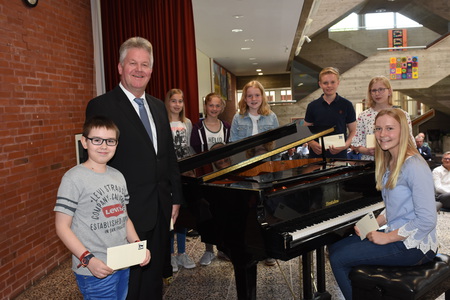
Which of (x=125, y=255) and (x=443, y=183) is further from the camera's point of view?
(x=443, y=183)

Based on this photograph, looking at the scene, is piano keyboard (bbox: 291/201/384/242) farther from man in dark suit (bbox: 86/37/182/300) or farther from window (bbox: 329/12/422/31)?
window (bbox: 329/12/422/31)

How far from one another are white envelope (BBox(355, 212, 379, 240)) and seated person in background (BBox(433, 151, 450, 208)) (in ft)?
14.3

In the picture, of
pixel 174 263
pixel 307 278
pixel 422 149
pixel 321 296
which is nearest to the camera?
pixel 307 278

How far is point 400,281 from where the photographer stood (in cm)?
208

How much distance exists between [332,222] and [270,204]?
1.33 feet

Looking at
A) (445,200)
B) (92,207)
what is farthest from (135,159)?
(445,200)

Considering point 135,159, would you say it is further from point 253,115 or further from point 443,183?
point 443,183

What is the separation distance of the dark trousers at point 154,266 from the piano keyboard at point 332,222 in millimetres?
704

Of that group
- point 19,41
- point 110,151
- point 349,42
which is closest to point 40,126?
point 19,41

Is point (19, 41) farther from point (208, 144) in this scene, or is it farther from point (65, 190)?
point (65, 190)

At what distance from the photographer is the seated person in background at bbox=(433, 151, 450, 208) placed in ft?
19.6

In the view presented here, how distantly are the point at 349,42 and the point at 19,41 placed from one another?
11751 millimetres

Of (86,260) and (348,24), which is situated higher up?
(348,24)

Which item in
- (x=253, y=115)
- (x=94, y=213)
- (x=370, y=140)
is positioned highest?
(x=253, y=115)
